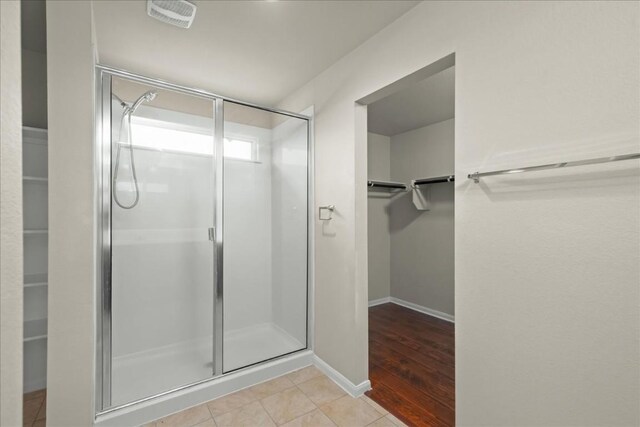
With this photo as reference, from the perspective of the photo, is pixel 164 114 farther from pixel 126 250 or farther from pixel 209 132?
pixel 126 250

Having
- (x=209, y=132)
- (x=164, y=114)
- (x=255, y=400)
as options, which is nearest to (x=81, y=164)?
(x=164, y=114)

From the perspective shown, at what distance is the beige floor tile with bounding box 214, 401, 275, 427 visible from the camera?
6.08 feet

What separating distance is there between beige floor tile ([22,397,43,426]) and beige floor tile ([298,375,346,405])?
5.49 ft

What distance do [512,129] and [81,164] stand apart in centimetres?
223

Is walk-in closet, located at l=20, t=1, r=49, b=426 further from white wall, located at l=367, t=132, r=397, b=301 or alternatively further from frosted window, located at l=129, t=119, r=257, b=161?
white wall, located at l=367, t=132, r=397, b=301

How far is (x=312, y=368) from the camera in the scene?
8.30 feet

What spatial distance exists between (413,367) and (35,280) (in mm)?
2934

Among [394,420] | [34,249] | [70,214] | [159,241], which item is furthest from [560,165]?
[34,249]

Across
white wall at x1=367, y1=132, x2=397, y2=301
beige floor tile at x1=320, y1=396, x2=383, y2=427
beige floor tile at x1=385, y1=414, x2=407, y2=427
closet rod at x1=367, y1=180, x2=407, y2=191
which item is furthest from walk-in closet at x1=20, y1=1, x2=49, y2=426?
white wall at x1=367, y1=132, x2=397, y2=301

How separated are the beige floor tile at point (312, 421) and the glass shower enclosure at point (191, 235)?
658mm

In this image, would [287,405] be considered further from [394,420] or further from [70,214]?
[70,214]

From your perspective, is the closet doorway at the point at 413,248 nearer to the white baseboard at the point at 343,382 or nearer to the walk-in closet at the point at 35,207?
the white baseboard at the point at 343,382

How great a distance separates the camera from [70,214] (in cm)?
161

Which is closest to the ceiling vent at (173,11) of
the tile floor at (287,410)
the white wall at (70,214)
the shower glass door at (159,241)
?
the white wall at (70,214)
